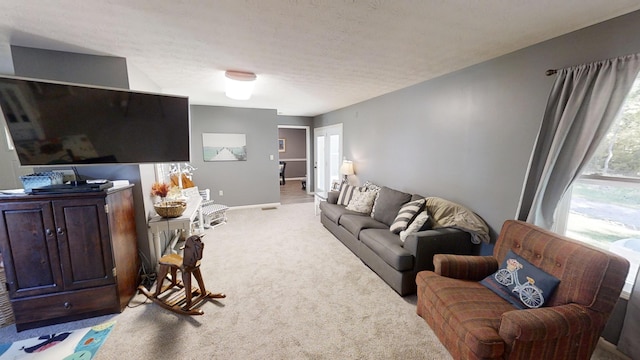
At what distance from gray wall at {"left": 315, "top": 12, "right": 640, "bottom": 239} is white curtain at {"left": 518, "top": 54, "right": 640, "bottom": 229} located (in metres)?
0.10

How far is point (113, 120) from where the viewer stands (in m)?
1.92

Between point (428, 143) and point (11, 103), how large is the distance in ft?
12.8

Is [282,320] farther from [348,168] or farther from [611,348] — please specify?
[348,168]

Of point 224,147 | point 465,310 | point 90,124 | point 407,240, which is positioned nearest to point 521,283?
point 465,310

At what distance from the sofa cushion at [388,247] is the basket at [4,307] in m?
3.25

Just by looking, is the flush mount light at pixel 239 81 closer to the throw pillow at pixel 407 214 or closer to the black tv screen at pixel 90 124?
the black tv screen at pixel 90 124

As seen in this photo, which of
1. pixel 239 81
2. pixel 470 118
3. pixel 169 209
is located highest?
pixel 239 81

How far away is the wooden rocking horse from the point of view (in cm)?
205

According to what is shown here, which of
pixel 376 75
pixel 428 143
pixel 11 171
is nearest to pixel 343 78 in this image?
pixel 376 75

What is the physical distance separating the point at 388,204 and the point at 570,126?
6.28 ft

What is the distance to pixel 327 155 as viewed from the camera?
6219mm

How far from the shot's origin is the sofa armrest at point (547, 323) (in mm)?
1253

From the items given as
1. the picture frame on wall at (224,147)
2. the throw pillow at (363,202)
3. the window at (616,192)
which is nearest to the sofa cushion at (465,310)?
the window at (616,192)

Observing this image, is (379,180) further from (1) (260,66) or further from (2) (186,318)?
(2) (186,318)
